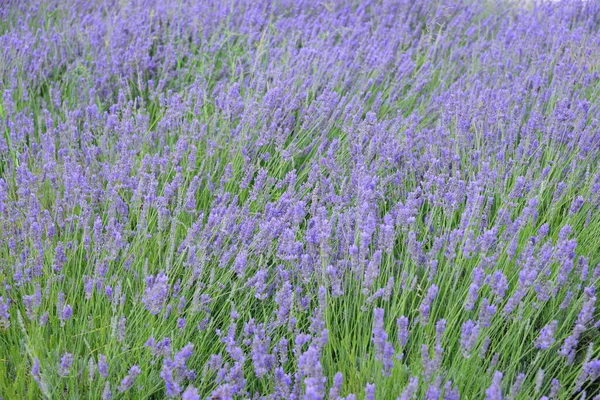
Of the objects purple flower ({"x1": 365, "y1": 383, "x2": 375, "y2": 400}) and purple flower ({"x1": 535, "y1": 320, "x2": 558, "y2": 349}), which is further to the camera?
purple flower ({"x1": 535, "y1": 320, "x2": 558, "y2": 349})

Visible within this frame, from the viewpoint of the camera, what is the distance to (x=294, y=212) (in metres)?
2.10

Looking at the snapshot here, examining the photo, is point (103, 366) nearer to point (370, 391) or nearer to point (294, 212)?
point (370, 391)

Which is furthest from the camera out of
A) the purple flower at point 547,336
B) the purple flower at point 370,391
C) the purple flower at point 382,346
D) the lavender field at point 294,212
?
the lavender field at point 294,212

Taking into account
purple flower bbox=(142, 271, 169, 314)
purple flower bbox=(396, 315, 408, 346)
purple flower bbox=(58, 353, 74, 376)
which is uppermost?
purple flower bbox=(396, 315, 408, 346)

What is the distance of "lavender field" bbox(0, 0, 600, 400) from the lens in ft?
5.54

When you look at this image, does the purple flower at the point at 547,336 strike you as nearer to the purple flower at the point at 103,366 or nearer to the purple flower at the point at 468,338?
the purple flower at the point at 468,338

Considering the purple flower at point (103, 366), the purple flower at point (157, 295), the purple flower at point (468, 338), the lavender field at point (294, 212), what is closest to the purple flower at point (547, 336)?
the lavender field at point (294, 212)

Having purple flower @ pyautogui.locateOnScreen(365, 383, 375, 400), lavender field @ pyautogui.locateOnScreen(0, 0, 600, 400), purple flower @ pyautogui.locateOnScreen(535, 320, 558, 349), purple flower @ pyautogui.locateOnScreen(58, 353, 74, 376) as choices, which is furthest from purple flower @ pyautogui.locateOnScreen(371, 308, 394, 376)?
purple flower @ pyautogui.locateOnScreen(58, 353, 74, 376)

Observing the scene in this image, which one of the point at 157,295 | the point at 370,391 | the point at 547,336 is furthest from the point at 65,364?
the point at 547,336

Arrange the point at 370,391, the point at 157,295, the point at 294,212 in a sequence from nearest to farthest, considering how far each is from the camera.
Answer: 1. the point at 370,391
2. the point at 157,295
3. the point at 294,212

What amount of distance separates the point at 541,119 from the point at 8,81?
2587 mm

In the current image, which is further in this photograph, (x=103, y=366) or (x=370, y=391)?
(x=103, y=366)

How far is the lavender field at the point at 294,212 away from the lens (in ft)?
5.54

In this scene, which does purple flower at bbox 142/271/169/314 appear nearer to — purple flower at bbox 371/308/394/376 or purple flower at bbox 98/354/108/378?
purple flower at bbox 98/354/108/378
